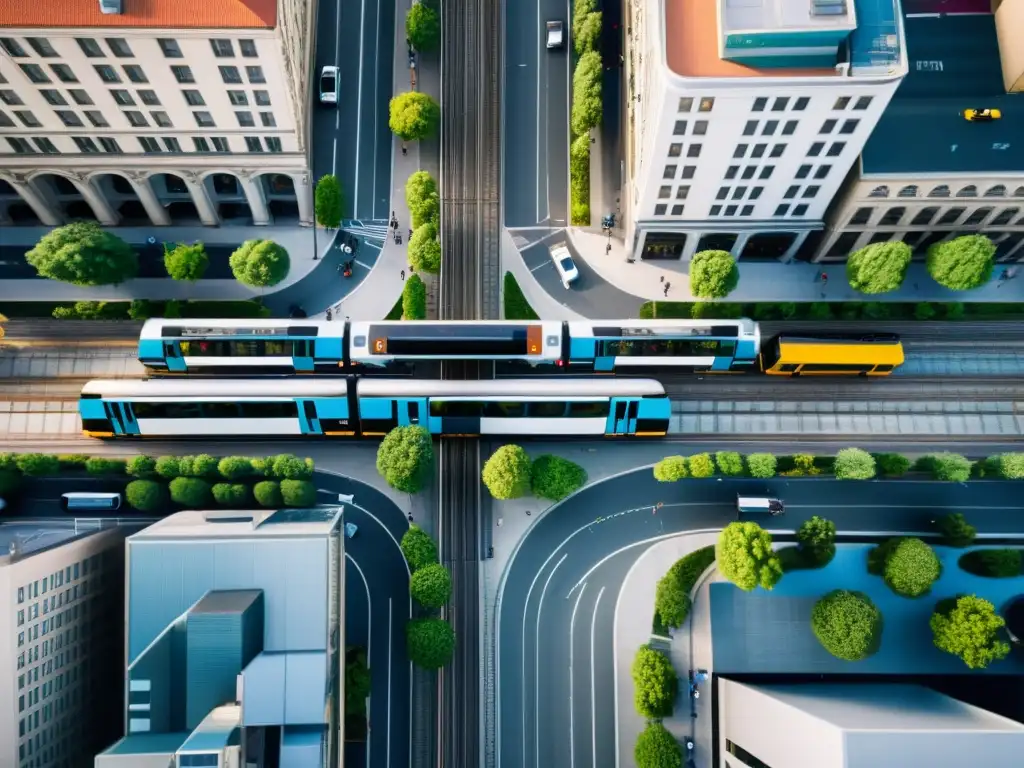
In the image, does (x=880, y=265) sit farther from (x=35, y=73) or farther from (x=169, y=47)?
(x=35, y=73)

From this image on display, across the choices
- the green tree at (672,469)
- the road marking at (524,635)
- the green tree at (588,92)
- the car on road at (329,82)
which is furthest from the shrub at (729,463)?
the car on road at (329,82)

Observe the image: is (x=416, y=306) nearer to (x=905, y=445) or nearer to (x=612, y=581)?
(x=612, y=581)

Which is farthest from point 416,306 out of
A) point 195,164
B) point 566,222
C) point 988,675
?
point 988,675

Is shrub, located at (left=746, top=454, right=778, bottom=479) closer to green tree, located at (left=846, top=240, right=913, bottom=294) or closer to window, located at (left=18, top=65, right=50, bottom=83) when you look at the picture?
green tree, located at (left=846, top=240, right=913, bottom=294)

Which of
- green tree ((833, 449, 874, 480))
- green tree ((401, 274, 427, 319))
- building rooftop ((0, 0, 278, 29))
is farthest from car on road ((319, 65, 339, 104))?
green tree ((833, 449, 874, 480))

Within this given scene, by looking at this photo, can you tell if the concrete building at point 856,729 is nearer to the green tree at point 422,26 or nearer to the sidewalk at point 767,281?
the sidewalk at point 767,281
